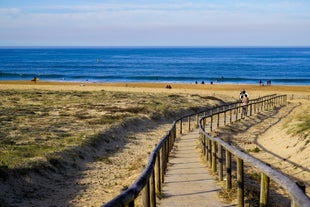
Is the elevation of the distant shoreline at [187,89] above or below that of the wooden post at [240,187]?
below

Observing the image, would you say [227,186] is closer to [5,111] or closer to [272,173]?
[272,173]

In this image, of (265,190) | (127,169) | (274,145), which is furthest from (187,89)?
(265,190)

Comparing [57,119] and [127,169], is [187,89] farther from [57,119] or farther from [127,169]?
[127,169]

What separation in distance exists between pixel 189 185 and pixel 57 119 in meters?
14.7

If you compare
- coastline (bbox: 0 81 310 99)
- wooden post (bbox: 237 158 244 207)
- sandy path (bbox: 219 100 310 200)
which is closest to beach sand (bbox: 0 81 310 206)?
sandy path (bbox: 219 100 310 200)

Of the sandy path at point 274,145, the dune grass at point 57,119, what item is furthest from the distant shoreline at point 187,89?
the sandy path at point 274,145

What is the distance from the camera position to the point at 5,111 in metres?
25.6

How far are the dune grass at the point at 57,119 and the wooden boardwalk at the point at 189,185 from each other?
13.5 feet

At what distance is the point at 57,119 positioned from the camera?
A: 23.2m

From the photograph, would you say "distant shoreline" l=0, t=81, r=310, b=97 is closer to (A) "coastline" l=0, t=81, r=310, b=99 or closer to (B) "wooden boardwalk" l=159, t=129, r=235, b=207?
(A) "coastline" l=0, t=81, r=310, b=99

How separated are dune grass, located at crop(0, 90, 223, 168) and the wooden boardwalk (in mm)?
4106

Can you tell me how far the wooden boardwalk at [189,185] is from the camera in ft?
27.3

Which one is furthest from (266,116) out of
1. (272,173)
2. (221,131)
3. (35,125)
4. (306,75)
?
(306,75)

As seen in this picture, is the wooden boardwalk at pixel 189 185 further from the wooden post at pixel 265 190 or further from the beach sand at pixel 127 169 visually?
the wooden post at pixel 265 190
